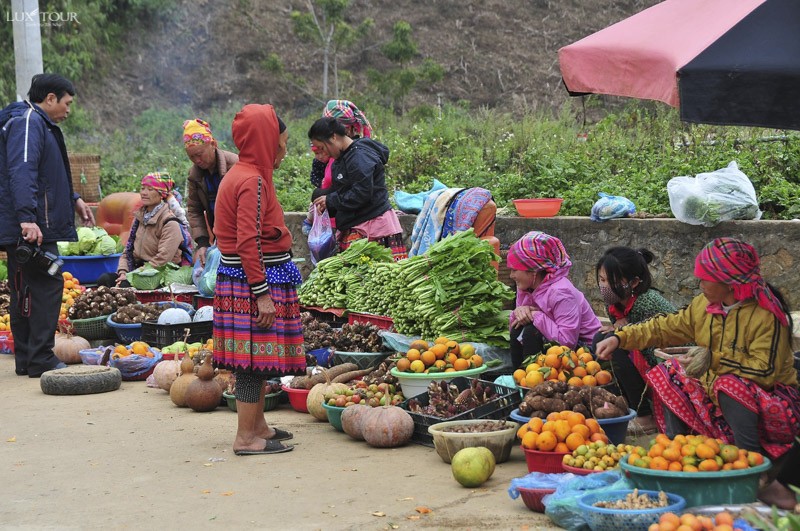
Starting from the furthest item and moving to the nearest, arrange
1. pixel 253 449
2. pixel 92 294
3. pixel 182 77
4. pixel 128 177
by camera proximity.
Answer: pixel 182 77 → pixel 128 177 → pixel 92 294 → pixel 253 449

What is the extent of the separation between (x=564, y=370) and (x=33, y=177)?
4.93 meters

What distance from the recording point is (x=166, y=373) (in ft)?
26.8

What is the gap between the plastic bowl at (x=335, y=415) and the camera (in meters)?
6.63

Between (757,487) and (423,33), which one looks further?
(423,33)

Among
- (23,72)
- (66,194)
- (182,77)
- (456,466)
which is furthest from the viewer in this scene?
(182,77)

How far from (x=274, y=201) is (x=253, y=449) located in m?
1.53

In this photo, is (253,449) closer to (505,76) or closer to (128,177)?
(128,177)

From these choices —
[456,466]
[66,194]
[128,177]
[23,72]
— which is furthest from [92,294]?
[128,177]

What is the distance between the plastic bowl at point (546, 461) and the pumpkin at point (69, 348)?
5.90 meters

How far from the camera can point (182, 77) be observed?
32.0 m

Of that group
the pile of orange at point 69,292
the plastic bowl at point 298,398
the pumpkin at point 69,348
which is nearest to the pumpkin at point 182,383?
the plastic bowl at point 298,398

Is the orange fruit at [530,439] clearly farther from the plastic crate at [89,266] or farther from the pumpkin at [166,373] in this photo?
the plastic crate at [89,266]

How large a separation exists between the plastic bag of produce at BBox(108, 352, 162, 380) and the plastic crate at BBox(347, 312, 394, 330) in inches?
72.3

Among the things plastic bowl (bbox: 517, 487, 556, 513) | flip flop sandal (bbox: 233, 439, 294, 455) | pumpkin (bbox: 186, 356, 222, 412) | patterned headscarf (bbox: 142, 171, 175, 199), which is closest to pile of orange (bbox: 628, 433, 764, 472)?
plastic bowl (bbox: 517, 487, 556, 513)
